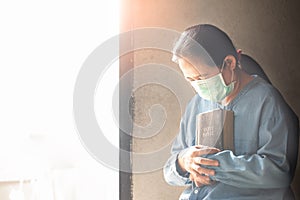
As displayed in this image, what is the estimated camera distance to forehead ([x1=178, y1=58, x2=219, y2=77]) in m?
1.09

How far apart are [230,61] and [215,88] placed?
83 mm

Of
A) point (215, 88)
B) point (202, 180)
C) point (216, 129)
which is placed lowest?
point (202, 180)

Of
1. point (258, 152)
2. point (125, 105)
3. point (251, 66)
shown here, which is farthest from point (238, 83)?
point (125, 105)

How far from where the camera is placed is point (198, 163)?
3.54 ft

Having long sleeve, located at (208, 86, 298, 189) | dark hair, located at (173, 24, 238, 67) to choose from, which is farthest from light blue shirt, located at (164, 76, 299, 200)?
dark hair, located at (173, 24, 238, 67)

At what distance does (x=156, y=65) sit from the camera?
1184 mm

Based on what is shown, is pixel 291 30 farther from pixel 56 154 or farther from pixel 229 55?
pixel 56 154

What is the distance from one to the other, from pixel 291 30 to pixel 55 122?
71 cm

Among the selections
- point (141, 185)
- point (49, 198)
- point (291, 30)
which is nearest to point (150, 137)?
point (141, 185)

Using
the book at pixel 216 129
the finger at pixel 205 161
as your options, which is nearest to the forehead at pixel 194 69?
the book at pixel 216 129

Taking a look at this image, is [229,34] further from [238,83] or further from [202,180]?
[202,180]

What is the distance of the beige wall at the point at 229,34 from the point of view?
110 centimetres

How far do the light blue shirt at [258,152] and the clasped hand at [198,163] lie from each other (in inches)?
0.5

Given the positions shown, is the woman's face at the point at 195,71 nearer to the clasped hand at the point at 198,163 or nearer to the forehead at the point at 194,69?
the forehead at the point at 194,69
